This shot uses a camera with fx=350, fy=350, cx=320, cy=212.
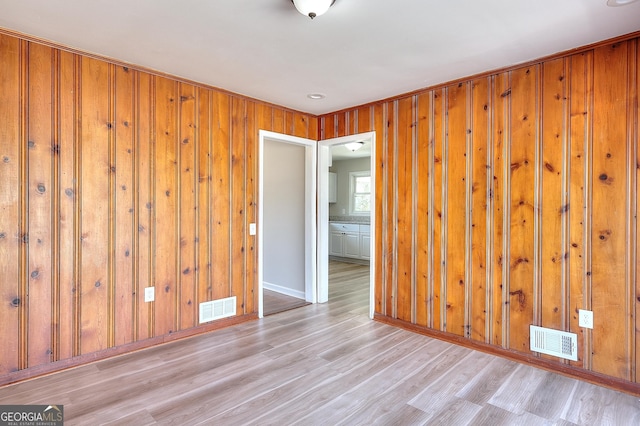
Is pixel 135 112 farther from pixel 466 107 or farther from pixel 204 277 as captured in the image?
pixel 466 107

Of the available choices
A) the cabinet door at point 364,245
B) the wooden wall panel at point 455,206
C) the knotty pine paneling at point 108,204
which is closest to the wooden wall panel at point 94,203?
the knotty pine paneling at point 108,204

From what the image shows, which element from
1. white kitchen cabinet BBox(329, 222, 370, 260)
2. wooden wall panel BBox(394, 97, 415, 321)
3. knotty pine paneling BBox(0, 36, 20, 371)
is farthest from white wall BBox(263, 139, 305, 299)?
knotty pine paneling BBox(0, 36, 20, 371)

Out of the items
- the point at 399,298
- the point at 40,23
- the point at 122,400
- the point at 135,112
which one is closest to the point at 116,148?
the point at 135,112

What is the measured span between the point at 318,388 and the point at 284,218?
113 inches

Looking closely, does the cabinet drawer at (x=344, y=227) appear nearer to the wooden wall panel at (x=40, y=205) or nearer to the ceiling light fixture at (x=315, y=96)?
the ceiling light fixture at (x=315, y=96)

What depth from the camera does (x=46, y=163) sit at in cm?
258

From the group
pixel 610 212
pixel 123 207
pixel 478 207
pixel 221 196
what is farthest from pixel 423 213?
pixel 123 207

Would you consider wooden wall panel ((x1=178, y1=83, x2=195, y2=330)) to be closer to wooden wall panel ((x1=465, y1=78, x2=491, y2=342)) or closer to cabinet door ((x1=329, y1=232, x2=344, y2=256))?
wooden wall panel ((x1=465, y1=78, x2=491, y2=342))

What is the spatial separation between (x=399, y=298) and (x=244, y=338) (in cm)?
164

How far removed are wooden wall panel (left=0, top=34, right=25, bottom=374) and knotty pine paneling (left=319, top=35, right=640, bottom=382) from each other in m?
3.14

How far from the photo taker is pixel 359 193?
28.0ft

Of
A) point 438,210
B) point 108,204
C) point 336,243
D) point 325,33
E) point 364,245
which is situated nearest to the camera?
point 325,33

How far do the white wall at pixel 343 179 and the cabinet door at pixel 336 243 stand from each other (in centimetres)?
83

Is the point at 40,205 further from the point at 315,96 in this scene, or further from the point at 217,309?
the point at 315,96
